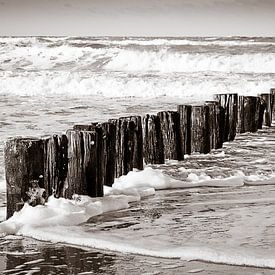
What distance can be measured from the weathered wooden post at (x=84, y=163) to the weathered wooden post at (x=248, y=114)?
460cm

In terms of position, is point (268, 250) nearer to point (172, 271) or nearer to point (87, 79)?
point (172, 271)

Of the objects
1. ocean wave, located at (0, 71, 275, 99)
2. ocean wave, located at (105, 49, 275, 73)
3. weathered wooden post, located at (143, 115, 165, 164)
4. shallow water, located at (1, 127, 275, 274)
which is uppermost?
ocean wave, located at (105, 49, 275, 73)

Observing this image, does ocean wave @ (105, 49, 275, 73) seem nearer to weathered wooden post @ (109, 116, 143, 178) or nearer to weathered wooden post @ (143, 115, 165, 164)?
weathered wooden post @ (143, 115, 165, 164)

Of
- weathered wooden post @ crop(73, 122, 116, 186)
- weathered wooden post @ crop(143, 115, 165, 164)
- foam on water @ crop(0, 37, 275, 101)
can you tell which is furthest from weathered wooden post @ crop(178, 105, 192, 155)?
foam on water @ crop(0, 37, 275, 101)

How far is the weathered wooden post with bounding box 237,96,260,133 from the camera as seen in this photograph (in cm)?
906

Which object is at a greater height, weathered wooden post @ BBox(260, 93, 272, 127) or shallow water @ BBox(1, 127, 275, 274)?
weathered wooden post @ BBox(260, 93, 272, 127)

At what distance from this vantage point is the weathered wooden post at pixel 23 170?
401 cm

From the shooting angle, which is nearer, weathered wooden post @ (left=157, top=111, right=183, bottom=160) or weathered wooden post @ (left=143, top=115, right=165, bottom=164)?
weathered wooden post @ (left=143, top=115, right=165, bottom=164)

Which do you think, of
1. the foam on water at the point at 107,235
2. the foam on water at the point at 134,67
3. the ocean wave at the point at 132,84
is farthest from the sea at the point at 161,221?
the foam on water at the point at 134,67

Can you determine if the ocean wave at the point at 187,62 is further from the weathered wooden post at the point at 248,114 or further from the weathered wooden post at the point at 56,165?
the weathered wooden post at the point at 56,165

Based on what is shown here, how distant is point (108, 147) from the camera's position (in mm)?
5273

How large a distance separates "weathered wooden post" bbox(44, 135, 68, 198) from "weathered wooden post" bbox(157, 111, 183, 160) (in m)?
2.34

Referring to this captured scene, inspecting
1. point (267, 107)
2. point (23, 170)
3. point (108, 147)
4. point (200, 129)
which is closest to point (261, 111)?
point (267, 107)

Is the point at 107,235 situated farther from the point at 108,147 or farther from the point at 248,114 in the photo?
the point at 248,114
